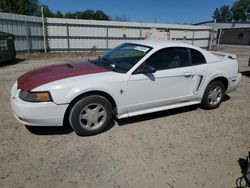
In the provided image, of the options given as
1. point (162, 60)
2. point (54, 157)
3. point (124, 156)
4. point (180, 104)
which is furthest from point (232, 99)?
point (54, 157)

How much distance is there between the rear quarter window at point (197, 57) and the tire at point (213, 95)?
56 centimetres

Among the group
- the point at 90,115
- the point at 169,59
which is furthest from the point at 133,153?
the point at 169,59

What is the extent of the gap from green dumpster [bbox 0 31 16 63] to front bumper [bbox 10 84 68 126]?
7.96 meters

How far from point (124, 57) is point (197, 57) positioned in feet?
4.97

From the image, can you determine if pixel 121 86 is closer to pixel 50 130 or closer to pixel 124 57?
pixel 124 57

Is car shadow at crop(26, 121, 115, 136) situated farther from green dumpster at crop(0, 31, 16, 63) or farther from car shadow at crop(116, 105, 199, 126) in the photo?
green dumpster at crop(0, 31, 16, 63)

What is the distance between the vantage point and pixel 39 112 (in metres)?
3.09

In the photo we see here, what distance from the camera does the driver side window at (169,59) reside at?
387cm

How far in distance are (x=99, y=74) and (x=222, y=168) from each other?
226cm

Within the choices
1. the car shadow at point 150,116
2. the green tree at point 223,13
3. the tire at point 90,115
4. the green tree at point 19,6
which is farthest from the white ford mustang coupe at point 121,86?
the green tree at point 223,13

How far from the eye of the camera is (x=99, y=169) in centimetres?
272

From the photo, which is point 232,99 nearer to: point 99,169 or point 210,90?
point 210,90

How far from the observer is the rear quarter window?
4293 mm

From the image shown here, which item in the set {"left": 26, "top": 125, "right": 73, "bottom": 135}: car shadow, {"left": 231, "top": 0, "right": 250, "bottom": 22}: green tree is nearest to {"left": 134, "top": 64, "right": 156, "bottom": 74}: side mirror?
{"left": 26, "top": 125, "right": 73, "bottom": 135}: car shadow
